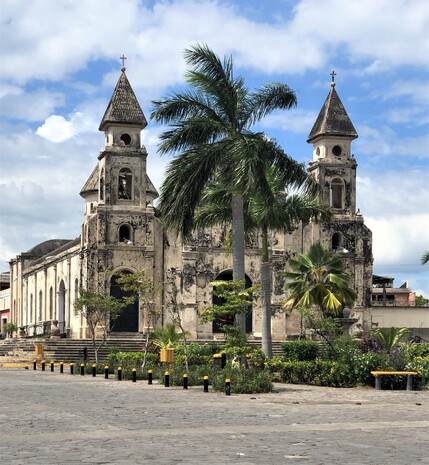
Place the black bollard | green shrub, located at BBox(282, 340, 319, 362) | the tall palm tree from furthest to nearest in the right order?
the tall palm tree
green shrub, located at BBox(282, 340, 319, 362)
the black bollard

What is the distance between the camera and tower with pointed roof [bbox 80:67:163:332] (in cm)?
4606

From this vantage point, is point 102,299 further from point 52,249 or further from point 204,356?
point 52,249

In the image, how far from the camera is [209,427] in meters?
14.2

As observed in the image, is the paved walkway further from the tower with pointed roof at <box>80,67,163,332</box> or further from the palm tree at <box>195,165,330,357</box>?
the tower with pointed roof at <box>80,67,163,332</box>

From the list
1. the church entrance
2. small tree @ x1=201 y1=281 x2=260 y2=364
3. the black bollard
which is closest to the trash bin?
the church entrance

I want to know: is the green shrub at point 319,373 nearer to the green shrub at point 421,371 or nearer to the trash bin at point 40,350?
the green shrub at point 421,371

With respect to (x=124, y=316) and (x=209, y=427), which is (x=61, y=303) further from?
(x=209, y=427)

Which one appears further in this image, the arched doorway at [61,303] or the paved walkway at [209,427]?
the arched doorway at [61,303]

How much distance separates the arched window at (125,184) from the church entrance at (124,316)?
14.7ft

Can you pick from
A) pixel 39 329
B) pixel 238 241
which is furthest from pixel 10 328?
pixel 238 241

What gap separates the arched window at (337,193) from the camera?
5056cm

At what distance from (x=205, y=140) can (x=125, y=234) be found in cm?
2119

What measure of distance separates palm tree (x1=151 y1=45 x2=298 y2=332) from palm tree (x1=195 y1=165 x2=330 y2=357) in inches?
49.2

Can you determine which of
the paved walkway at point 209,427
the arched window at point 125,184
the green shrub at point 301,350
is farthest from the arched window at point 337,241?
the paved walkway at point 209,427
